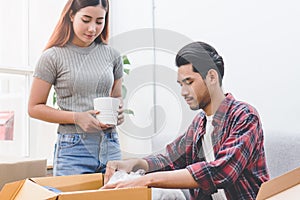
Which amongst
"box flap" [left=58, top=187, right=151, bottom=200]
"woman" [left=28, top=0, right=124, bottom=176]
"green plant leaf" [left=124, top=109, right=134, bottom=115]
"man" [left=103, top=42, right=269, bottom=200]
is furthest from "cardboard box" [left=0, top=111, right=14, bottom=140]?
"box flap" [left=58, top=187, right=151, bottom=200]

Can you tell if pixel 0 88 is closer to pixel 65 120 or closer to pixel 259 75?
pixel 65 120

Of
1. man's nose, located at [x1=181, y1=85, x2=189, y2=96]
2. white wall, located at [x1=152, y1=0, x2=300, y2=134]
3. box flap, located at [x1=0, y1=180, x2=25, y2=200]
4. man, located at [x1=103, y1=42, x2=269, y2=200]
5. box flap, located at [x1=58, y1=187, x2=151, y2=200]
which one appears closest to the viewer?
box flap, located at [x1=58, y1=187, x2=151, y2=200]

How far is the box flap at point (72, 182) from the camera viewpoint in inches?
36.3

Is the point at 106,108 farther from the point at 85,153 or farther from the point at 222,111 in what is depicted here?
the point at 222,111

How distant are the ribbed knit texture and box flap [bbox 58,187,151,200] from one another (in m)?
0.55

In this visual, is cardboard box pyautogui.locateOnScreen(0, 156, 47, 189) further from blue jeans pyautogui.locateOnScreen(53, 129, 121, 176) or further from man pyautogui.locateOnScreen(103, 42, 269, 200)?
man pyautogui.locateOnScreen(103, 42, 269, 200)

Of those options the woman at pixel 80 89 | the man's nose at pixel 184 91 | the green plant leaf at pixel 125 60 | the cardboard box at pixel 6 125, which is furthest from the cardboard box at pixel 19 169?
the cardboard box at pixel 6 125

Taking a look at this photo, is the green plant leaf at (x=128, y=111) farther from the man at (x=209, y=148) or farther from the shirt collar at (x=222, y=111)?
the shirt collar at (x=222, y=111)

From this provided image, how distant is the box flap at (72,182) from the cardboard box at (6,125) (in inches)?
58.3

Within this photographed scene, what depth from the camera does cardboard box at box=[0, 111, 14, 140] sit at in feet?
7.63

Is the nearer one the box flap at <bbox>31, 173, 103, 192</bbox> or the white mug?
the box flap at <bbox>31, 173, 103, 192</bbox>

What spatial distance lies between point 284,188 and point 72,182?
531 millimetres

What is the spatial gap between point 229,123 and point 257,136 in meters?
0.08

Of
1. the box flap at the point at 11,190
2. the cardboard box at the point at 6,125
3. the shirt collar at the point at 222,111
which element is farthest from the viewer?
the cardboard box at the point at 6,125
